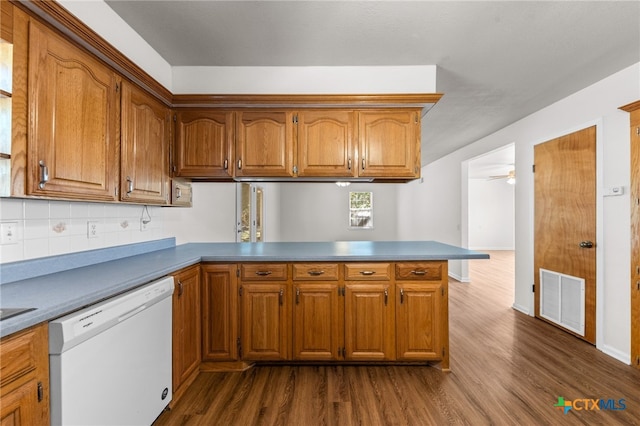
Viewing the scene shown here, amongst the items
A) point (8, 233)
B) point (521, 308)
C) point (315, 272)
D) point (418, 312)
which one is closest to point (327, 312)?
point (315, 272)

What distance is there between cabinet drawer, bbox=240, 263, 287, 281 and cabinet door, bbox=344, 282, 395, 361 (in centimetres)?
52

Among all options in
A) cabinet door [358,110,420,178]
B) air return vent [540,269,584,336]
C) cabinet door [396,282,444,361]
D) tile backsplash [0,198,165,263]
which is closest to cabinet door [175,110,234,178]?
tile backsplash [0,198,165,263]

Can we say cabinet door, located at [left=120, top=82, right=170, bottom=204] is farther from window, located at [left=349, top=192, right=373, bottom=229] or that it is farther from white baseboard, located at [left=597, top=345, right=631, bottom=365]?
window, located at [left=349, top=192, right=373, bottom=229]

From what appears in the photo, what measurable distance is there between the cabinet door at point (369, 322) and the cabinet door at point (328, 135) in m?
0.97

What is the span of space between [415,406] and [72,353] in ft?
6.14

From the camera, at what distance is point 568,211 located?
10.0 feet

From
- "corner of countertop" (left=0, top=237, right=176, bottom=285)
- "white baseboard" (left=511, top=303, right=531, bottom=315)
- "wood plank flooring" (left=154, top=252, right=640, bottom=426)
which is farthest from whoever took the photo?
"white baseboard" (left=511, top=303, right=531, bottom=315)

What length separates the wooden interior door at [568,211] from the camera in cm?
282

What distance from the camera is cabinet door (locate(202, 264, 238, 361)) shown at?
2291mm

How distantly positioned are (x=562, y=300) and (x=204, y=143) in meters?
3.87

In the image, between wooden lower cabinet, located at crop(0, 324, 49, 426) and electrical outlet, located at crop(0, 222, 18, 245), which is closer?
wooden lower cabinet, located at crop(0, 324, 49, 426)

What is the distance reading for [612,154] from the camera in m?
2.63

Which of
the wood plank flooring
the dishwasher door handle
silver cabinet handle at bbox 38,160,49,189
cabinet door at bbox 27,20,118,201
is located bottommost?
the wood plank flooring

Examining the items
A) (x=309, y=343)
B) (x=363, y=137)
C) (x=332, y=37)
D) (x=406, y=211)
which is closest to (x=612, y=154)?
(x=363, y=137)
